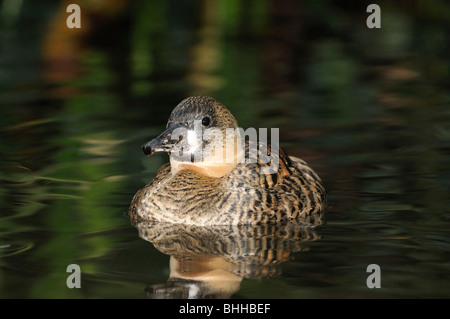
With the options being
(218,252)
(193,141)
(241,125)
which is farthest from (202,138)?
(241,125)

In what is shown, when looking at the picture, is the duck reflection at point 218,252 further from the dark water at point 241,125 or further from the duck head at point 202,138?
the duck head at point 202,138

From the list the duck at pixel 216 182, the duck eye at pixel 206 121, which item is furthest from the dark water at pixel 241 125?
the duck eye at pixel 206 121

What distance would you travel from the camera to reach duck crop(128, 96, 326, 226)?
26.3 ft

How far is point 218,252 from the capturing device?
23.9 ft

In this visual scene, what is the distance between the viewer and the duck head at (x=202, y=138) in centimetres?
819

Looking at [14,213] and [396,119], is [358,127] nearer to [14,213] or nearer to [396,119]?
[396,119]

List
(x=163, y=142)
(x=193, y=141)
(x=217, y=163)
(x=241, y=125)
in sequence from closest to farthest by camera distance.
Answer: (x=163, y=142)
(x=193, y=141)
(x=217, y=163)
(x=241, y=125)

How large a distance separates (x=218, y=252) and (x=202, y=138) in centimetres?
135

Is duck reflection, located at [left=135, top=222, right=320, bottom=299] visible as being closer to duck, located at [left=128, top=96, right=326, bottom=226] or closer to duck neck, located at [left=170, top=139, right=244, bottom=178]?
duck, located at [left=128, top=96, right=326, bottom=226]

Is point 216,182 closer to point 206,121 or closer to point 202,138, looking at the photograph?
point 202,138

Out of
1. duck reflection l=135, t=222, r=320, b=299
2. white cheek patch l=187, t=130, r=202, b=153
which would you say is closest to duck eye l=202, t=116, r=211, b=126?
white cheek patch l=187, t=130, r=202, b=153

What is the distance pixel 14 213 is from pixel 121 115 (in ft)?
13.4

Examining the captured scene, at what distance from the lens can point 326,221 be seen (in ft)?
Result: 26.3
